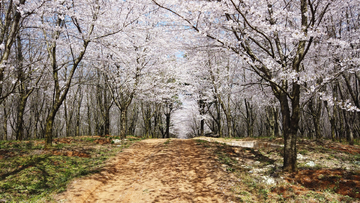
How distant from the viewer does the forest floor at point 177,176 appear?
213 inches

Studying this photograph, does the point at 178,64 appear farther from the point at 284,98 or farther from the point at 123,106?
the point at 284,98

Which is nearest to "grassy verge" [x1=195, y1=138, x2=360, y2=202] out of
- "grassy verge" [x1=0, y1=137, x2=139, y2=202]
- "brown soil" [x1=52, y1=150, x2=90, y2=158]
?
"grassy verge" [x1=0, y1=137, x2=139, y2=202]

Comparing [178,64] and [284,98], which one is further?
[178,64]

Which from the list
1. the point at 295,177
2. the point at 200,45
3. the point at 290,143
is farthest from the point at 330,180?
the point at 200,45

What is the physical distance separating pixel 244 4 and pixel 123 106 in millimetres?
10581

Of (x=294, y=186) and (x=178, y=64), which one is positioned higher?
(x=178, y=64)

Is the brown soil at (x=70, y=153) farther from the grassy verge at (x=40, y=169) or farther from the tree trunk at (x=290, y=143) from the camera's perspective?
the tree trunk at (x=290, y=143)

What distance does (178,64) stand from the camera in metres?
23.2

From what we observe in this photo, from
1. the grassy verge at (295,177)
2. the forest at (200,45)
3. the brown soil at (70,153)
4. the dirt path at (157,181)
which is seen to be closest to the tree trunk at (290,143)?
the forest at (200,45)

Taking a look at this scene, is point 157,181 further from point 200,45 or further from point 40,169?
point 200,45

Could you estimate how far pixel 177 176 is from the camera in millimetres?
7258

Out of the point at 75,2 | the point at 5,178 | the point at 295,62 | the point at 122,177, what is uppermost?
the point at 75,2

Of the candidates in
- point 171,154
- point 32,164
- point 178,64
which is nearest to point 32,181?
point 32,164

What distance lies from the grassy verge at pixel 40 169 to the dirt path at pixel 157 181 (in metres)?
0.57
